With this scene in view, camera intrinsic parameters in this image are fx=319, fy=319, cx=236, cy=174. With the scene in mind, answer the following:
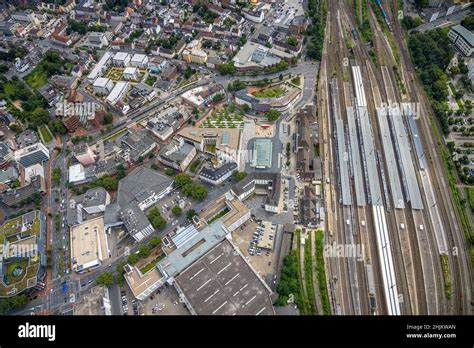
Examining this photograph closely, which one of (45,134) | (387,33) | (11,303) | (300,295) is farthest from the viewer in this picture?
(387,33)

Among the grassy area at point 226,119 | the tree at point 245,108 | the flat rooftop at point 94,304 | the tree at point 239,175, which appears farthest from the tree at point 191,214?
the tree at point 245,108

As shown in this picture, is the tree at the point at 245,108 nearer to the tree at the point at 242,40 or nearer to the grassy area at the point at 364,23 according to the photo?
the tree at the point at 242,40

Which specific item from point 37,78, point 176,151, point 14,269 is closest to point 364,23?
point 176,151

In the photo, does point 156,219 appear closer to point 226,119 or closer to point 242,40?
point 226,119

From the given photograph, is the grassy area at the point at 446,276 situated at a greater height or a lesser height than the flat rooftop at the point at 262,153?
lesser

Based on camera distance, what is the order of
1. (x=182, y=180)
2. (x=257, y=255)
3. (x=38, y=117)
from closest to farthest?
1. (x=257, y=255)
2. (x=182, y=180)
3. (x=38, y=117)

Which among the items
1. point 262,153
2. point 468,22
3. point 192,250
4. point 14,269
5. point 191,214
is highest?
point 468,22
